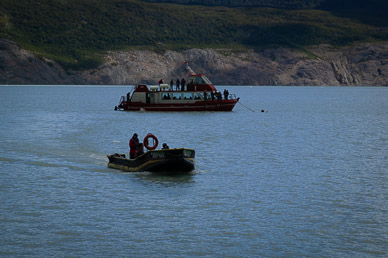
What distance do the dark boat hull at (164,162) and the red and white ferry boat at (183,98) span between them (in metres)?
44.1

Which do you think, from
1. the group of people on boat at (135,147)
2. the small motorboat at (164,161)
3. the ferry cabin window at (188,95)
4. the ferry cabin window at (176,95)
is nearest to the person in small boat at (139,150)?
the group of people on boat at (135,147)

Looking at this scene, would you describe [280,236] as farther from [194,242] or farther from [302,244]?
[194,242]

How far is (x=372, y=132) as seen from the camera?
195 feet

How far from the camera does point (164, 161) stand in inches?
1212

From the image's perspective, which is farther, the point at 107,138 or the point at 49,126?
the point at 49,126

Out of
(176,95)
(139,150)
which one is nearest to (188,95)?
(176,95)

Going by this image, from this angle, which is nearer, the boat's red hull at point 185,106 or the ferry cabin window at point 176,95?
the boat's red hull at point 185,106

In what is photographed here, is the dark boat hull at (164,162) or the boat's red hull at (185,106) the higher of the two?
the boat's red hull at (185,106)

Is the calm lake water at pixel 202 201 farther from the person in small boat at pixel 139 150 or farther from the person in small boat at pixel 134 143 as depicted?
the person in small boat at pixel 134 143

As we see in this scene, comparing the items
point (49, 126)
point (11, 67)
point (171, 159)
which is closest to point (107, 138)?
point (49, 126)

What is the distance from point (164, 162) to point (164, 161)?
0.24 feet

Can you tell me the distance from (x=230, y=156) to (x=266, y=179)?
9270 millimetres

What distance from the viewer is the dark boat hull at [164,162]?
101 feet

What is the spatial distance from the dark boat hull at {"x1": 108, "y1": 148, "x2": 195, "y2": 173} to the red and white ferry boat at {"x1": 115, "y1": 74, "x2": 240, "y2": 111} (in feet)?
145
